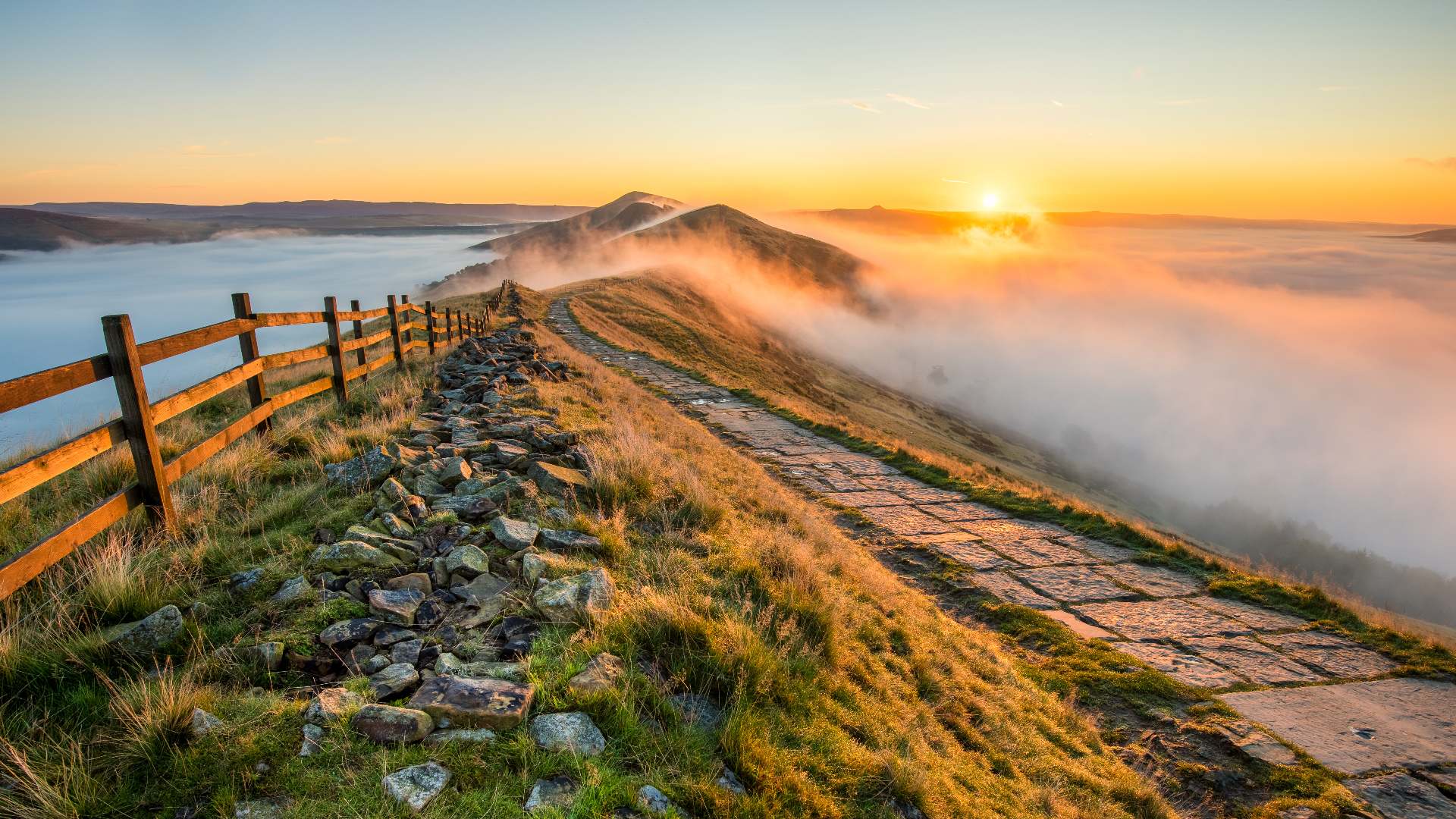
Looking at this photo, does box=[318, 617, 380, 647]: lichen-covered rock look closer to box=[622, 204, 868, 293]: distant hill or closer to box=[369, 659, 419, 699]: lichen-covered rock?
box=[369, 659, 419, 699]: lichen-covered rock

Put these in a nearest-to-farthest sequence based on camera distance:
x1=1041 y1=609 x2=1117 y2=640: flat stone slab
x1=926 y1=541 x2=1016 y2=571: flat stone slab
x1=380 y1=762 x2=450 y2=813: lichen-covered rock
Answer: x1=380 y1=762 x2=450 y2=813: lichen-covered rock, x1=1041 y1=609 x2=1117 y2=640: flat stone slab, x1=926 y1=541 x2=1016 y2=571: flat stone slab

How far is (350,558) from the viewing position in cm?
419

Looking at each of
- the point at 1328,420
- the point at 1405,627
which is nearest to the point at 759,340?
the point at 1405,627

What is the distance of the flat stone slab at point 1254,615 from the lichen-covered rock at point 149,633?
35.5 ft

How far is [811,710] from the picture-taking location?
381 centimetres

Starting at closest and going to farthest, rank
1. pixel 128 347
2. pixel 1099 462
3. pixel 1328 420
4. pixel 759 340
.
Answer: pixel 128 347
pixel 759 340
pixel 1099 462
pixel 1328 420

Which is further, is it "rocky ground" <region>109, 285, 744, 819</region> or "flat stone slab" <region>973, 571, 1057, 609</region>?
"flat stone slab" <region>973, 571, 1057, 609</region>

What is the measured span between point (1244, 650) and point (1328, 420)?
162 metres

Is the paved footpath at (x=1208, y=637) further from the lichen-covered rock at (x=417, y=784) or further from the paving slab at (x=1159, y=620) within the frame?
the lichen-covered rock at (x=417, y=784)

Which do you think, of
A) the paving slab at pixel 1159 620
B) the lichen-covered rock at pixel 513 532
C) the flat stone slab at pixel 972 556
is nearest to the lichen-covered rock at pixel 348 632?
the lichen-covered rock at pixel 513 532

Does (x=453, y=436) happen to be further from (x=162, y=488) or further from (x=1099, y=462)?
(x=1099, y=462)

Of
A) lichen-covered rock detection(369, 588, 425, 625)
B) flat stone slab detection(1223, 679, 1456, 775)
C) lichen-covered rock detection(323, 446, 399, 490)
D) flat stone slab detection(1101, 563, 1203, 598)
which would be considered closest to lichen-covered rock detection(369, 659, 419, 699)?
lichen-covered rock detection(369, 588, 425, 625)

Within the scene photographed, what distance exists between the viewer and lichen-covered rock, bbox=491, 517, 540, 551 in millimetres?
4668

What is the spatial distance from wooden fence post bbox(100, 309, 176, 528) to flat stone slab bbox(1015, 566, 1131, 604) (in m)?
9.73
